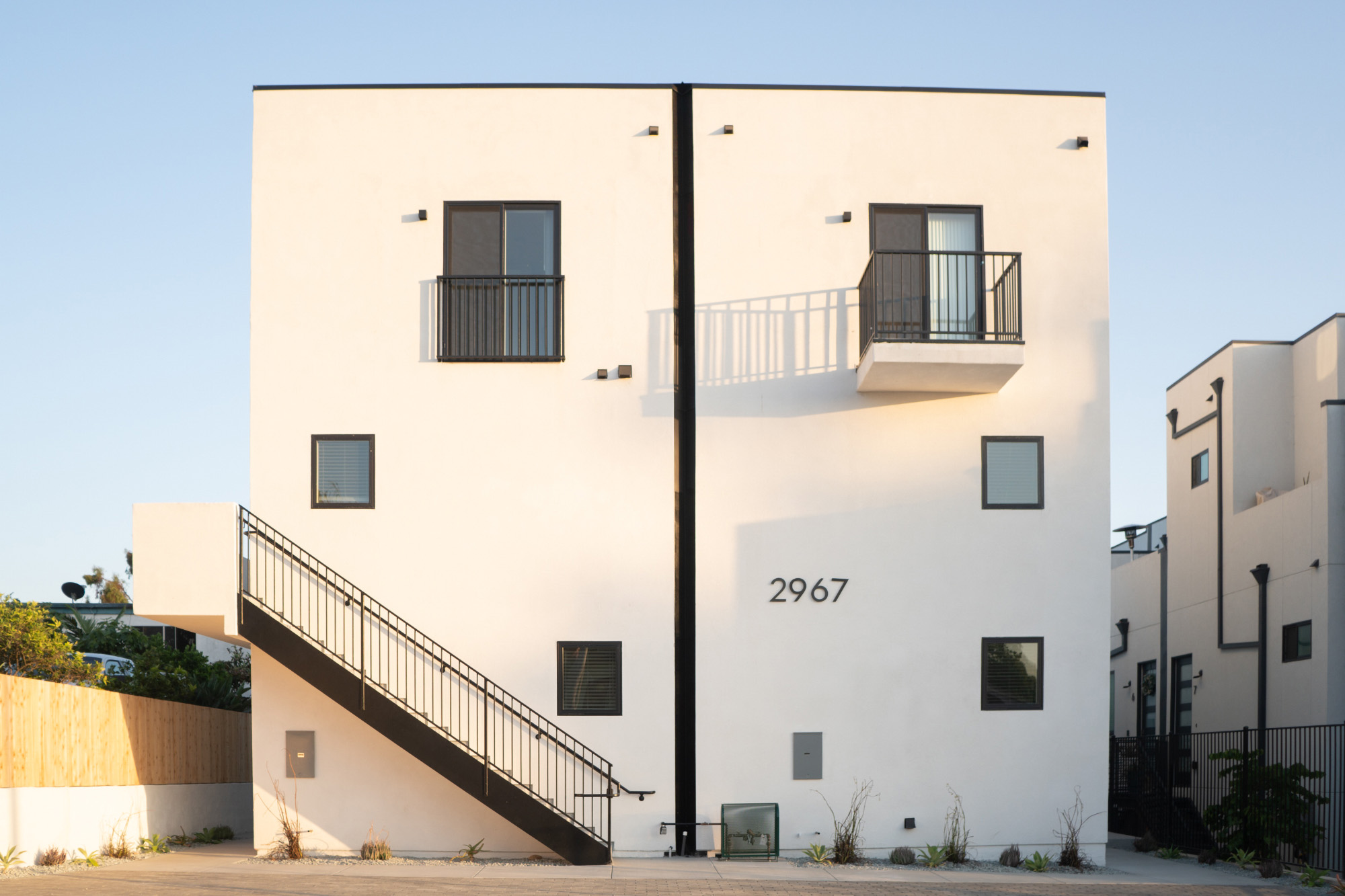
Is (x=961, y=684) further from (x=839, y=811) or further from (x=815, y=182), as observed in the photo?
(x=815, y=182)

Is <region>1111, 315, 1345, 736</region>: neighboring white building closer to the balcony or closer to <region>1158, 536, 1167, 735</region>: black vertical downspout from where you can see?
<region>1158, 536, 1167, 735</region>: black vertical downspout

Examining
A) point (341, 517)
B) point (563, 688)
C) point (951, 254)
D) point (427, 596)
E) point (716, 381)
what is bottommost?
point (563, 688)

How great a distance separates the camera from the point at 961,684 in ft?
51.0

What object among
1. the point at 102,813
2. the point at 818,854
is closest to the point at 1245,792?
the point at 818,854

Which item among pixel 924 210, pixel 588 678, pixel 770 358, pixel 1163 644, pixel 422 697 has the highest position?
pixel 924 210

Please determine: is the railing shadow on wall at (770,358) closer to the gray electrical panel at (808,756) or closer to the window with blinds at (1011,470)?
the window with blinds at (1011,470)

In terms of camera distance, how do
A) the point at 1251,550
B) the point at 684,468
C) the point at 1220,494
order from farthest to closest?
the point at 1220,494, the point at 1251,550, the point at 684,468

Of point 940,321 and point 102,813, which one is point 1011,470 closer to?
point 940,321

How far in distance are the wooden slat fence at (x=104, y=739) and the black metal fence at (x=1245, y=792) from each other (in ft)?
48.1

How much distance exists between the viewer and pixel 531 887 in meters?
12.4

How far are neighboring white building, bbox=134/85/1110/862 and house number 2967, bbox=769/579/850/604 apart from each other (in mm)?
40

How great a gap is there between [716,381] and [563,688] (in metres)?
4.55

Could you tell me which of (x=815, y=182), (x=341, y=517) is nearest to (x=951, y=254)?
(x=815, y=182)

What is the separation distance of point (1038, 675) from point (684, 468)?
546 cm
